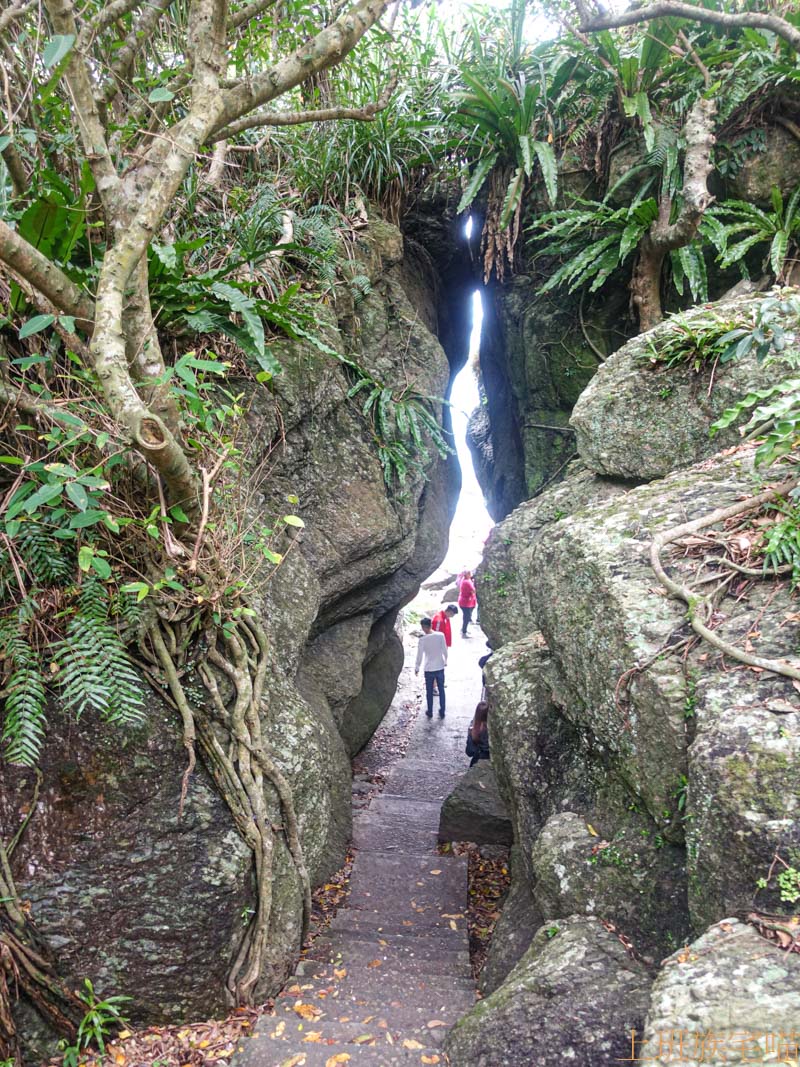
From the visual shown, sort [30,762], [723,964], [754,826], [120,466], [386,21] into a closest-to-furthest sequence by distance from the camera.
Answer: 1. [723,964]
2. [754,826]
3. [30,762]
4. [120,466]
5. [386,21]

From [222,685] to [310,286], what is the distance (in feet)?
13.2

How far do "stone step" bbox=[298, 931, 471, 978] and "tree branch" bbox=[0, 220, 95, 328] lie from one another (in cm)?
381

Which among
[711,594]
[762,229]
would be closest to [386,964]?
[711,594]

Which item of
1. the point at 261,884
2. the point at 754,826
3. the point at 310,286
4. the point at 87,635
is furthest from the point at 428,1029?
the point at 310,286

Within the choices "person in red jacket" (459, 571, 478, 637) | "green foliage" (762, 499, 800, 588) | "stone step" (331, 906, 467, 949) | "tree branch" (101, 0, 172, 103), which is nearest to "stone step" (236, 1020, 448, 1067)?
"stone step" (331, 906, 467, 949)

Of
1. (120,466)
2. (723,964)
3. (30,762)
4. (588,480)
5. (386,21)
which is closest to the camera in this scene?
(723,964)

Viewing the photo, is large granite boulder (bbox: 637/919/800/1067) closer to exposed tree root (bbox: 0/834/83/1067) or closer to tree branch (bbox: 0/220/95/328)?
exposed tree root (bbox: 0/834/83/1067)

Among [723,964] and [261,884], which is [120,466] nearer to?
[261,884]

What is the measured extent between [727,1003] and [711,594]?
5.70ft

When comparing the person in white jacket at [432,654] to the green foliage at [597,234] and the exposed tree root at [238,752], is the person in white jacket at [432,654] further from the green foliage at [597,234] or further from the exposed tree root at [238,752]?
the exposed tree root at [238,752]

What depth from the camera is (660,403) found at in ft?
16.1

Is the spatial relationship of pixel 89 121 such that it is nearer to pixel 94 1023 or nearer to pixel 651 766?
pixel 651 766

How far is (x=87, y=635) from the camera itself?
121 inches

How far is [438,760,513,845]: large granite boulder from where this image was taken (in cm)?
579
